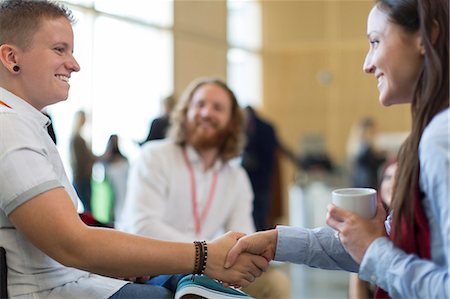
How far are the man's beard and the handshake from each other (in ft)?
4.67

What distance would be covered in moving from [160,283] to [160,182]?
4.01ft

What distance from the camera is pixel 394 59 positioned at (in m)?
1.43

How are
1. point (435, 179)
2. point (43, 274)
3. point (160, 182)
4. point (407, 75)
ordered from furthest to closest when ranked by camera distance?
point (160, 182) → point (43, 274) → point (407, 75) → point (435, 179)

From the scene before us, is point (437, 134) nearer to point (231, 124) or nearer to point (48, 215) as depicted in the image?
point (48, 215)

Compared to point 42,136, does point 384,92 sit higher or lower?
higher

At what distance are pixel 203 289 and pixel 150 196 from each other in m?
1.42

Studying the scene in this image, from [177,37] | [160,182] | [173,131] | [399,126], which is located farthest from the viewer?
[399,126]

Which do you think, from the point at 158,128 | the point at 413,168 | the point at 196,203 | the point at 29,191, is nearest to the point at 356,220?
the point at 413,168

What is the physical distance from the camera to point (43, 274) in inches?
61.2

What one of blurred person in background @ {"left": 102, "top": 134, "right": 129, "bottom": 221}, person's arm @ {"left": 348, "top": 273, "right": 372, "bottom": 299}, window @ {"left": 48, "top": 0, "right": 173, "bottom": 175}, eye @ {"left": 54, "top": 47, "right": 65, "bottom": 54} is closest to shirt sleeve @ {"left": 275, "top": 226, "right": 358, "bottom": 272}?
eye @ {"left": 54, "top": 47, "right": 65, "bottom": 54}

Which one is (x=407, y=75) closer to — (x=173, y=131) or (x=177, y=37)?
(x=173, y=131)

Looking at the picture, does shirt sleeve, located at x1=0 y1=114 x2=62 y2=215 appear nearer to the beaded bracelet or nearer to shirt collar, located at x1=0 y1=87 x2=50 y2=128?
shirt collar, located at x1=0 y1=87 x2=50 y2=128

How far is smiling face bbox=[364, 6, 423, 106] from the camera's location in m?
1.40

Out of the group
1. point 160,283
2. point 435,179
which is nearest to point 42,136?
point 160,283
